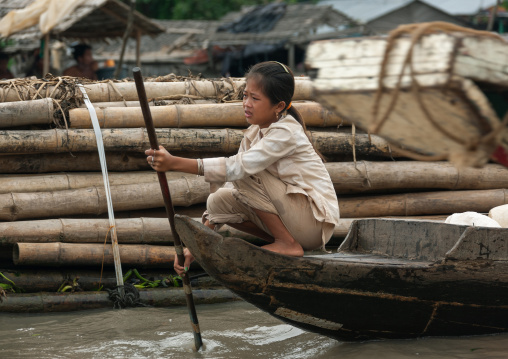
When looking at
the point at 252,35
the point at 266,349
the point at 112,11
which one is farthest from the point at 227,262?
the point at 252,35

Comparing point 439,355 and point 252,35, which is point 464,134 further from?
point 252,35

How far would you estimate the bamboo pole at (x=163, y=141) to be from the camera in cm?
477

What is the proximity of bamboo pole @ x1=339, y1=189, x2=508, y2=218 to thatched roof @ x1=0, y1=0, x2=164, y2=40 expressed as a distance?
5.88 meters

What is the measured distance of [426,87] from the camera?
2.11 metres

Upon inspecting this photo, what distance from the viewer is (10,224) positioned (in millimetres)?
4660

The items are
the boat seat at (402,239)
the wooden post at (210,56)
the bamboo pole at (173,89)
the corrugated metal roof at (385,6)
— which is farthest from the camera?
the corrugated metal roof at (385,6)

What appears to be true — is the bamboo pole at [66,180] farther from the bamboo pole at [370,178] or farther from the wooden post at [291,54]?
the wooden post at [291,54]

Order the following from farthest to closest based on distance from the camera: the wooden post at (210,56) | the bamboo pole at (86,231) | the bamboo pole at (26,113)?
the wooden post at (210,56) → the bamboo pole at (26,113) → the bamboo pole at (86,231)

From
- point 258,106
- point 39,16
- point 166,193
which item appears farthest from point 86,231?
point 39,16

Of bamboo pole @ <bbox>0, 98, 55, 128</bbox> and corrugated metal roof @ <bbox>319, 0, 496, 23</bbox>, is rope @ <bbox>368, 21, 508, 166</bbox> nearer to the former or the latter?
bamboo pole @ <bbox>0, 98, 55, 128</bbox>

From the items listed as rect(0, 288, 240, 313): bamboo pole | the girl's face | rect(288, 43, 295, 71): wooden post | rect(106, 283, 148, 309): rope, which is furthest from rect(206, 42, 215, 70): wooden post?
the girl's face

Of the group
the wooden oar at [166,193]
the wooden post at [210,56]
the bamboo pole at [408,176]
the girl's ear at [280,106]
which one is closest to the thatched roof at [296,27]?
the wooden post at [210,56]

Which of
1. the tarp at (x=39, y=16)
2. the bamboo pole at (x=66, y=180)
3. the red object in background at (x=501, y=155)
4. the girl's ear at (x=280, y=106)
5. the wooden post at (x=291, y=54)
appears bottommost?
the bamboo pole at (x=66, y=180)

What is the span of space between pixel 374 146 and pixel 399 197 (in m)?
0.51
